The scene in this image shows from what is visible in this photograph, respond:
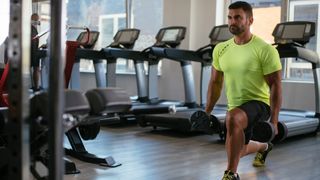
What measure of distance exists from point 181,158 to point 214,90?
100cm

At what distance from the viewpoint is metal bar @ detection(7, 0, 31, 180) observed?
46.4 inches

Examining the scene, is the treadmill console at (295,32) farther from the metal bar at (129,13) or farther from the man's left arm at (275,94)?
the metal bar at (129,13)

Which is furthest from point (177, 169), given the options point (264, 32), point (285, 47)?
point (264, 32)

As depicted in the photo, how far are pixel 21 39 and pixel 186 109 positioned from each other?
5151mm

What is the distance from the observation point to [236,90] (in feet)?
10.9

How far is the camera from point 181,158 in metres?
4.19

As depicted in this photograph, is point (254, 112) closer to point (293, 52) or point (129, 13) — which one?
point (293, 52)

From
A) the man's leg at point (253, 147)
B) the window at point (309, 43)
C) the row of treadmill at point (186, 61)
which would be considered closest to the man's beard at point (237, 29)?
the man's leg at point (253, 147)

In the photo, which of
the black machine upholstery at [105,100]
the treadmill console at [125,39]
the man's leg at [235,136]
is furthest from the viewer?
the treadmill console at [125,39]

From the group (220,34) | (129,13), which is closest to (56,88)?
(220,34)

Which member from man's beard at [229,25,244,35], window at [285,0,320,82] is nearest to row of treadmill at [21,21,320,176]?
man's beard at [229,25,244,35]

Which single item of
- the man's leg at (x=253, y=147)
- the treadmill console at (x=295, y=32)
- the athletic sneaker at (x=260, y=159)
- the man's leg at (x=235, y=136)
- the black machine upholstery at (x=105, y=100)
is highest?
the treadmill console at (x=295, y=32)

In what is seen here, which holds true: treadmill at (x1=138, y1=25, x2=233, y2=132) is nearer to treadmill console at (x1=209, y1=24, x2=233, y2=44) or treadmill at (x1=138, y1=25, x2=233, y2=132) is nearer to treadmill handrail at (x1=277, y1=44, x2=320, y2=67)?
treadmill console at (x1=209, y1=24, x2=233, y2=44)

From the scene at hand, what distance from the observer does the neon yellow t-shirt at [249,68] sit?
3252mm
